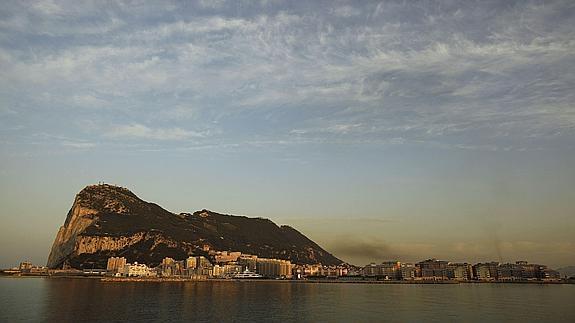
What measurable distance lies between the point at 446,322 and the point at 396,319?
564 cm

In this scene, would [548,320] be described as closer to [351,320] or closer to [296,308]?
[351,320]

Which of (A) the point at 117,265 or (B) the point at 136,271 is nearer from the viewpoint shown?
Result: (B) the point at 136,271

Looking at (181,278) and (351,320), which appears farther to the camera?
(181,278)

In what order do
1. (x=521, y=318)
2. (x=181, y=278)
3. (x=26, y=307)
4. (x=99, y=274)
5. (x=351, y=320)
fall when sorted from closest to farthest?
1. (x=351, y=320)
2. (x=521, y=318)
3. (x=26, y=307)
4. (x=181, y=278)
5. (x=99, y=274)

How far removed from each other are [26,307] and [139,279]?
106 meters

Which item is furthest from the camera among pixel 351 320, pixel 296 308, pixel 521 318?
pixel 296 308

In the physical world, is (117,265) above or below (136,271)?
above

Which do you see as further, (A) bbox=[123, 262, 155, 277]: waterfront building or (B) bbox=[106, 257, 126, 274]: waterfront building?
(B) bbox=[106, 257, 126, 274]: waterfront building

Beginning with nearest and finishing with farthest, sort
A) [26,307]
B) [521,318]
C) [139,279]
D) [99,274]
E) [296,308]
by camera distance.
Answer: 1. [521,318]
2. [26,307]
3. [296,308]
4. [139,279]
5. [99,274]

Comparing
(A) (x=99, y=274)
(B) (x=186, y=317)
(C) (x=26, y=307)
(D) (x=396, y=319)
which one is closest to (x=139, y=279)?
(A) (x=99, y=274)

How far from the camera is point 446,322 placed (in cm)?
5503

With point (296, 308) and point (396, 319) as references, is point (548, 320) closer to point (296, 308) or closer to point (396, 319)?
point (396, 319)

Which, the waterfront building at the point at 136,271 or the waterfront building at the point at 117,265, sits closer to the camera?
the waterfront building at the point at 136,271

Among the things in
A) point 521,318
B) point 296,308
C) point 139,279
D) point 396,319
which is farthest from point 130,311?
point 139,279
